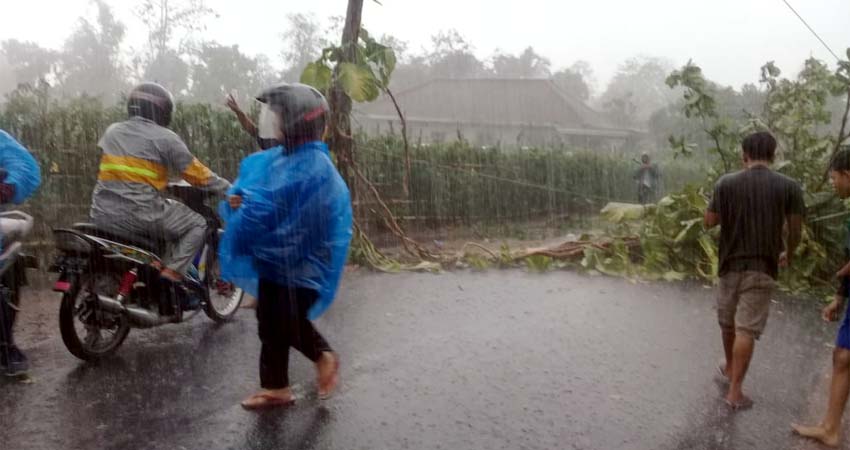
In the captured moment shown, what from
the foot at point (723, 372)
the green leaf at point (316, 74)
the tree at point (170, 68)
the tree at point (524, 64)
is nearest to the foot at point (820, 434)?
the foot at point (723, 372)

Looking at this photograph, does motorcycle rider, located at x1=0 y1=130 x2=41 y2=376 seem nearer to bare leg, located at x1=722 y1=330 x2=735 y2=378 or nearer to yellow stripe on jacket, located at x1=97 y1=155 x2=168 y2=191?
yellow stripe on jacket, located at x1=97 y1=155 x2=168 y2=191

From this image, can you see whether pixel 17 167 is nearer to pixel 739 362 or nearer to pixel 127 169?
pixel 127 169

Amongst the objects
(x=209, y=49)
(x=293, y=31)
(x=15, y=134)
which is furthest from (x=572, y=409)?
(x=209, y=49)

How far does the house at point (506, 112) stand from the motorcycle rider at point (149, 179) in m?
26.8

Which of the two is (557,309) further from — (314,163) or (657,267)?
(314,163)

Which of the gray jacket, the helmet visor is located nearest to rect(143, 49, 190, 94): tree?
the gray jacket

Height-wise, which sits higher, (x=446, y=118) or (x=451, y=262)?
(x=446, y=118)

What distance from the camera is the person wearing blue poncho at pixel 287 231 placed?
420 cm

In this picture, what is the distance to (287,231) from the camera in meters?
4.22

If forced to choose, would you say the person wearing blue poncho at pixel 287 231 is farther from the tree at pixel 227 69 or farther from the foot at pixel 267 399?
the tree at pixel 227 69

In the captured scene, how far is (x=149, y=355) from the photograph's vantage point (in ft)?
18.0

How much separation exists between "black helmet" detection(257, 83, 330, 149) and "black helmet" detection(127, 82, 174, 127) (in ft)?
4.67

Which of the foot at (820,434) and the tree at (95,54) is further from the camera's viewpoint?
the tree at (95,54)

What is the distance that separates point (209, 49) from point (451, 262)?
1481 cm
